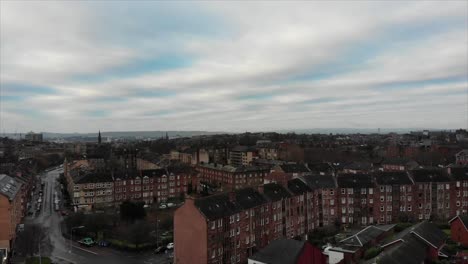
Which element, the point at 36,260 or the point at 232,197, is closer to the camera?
the point at 36,260

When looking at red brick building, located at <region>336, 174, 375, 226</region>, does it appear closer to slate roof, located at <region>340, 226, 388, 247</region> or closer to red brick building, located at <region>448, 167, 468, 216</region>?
slate roof, located at <region>340, 226, 388, 247</region>

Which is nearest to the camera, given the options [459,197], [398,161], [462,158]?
[459,197]

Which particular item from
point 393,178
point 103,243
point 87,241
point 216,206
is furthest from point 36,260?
point 393,178

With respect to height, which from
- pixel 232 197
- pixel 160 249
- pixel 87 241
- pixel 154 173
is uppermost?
pixel 232 197

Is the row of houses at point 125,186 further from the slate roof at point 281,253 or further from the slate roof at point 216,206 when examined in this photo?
the slate roof at point 281,253

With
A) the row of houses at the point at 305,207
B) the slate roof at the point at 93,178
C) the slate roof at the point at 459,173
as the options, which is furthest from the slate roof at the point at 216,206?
the slate roof at the point at 93,178

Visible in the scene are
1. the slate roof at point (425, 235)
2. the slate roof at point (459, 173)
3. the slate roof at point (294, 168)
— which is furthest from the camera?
the slate roof at point (294, 168)

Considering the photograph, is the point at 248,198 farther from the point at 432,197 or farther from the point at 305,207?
the point at 432,197

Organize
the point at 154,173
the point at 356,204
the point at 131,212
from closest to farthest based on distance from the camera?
the point at 131,212
the point at 356,204
the point at 154,173
